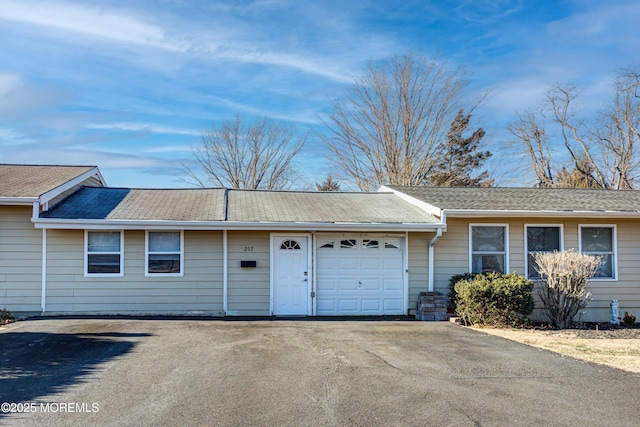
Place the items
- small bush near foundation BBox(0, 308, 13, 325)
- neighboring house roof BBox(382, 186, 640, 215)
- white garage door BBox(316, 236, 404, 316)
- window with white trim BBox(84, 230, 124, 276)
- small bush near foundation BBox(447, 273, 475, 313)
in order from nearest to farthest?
1. small bush near foundation BBox(0, 308, 13, 325)
2. window with white trim BBox(84, 230, 124, 276)
3. small bush near foundation BBox(447, 273, 475, 313)
4. neighboring house roof BBox(382, 186, 640, 215)
5. white garage door BBox(316, 236, 404, 316)

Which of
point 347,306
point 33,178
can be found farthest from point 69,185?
point 347,306

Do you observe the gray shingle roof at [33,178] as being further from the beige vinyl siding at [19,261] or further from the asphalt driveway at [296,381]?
the asphalt driveway at [296,381]

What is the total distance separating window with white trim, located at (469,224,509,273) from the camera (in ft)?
45.2

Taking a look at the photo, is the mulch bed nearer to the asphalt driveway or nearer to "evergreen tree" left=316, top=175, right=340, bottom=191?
the asphalt driveway

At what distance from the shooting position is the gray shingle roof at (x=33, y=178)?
1253cm

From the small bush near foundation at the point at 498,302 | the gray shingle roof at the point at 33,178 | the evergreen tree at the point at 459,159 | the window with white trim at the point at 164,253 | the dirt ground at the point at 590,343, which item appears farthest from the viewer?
the evergreen tree at the point at 459,159

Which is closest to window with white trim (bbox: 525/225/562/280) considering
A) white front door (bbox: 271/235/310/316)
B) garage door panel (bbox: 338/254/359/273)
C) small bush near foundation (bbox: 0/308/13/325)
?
garage door panel (bbox: 338/254/359/273)

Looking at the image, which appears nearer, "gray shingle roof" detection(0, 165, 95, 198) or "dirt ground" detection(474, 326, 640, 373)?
"dirt ground" detection(474, 326, 640, 373)

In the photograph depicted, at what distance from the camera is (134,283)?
1286 cm

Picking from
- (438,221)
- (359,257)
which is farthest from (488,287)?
(359,257)

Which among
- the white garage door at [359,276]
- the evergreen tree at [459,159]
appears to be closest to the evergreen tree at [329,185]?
the evergreen tree at [459,159]

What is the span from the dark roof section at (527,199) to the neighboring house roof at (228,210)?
0.65 m

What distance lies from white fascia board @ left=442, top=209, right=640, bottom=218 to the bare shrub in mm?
1174

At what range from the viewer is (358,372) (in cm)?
709
